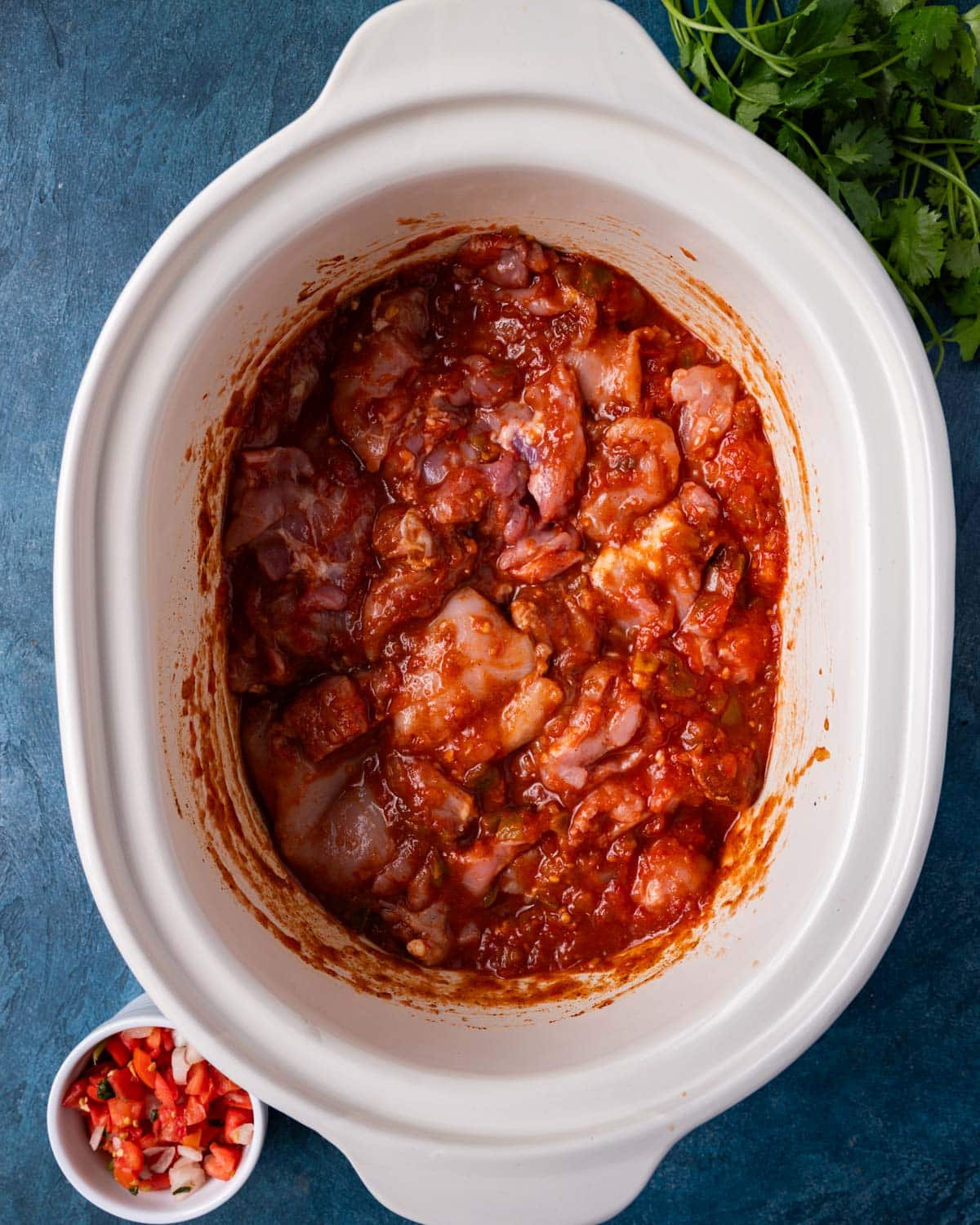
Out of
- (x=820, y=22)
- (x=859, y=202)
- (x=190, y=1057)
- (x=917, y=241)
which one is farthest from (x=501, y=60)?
(x=190, y=1057)

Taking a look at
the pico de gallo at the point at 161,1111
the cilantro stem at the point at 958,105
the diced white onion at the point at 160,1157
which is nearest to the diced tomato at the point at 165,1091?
the pico de gallo at the point at 161,1111

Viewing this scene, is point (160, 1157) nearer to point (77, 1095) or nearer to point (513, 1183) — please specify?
point (77, 1095)

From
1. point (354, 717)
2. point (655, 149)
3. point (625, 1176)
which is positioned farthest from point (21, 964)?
point (655, 149)

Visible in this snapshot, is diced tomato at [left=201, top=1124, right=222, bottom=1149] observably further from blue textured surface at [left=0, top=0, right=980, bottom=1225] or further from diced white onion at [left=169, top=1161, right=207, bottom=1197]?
blue textured surface at [left=0, top=0, right=980, bottom=1225]

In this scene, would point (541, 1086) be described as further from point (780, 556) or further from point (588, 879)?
point (780, 556)

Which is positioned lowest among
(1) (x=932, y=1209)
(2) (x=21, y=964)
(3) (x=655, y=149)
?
(1) (x=932, y=1209)

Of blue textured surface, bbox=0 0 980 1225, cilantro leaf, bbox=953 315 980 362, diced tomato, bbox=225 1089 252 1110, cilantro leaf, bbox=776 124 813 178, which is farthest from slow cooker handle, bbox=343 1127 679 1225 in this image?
cilantro leaf, bbox=776 124 813 178
